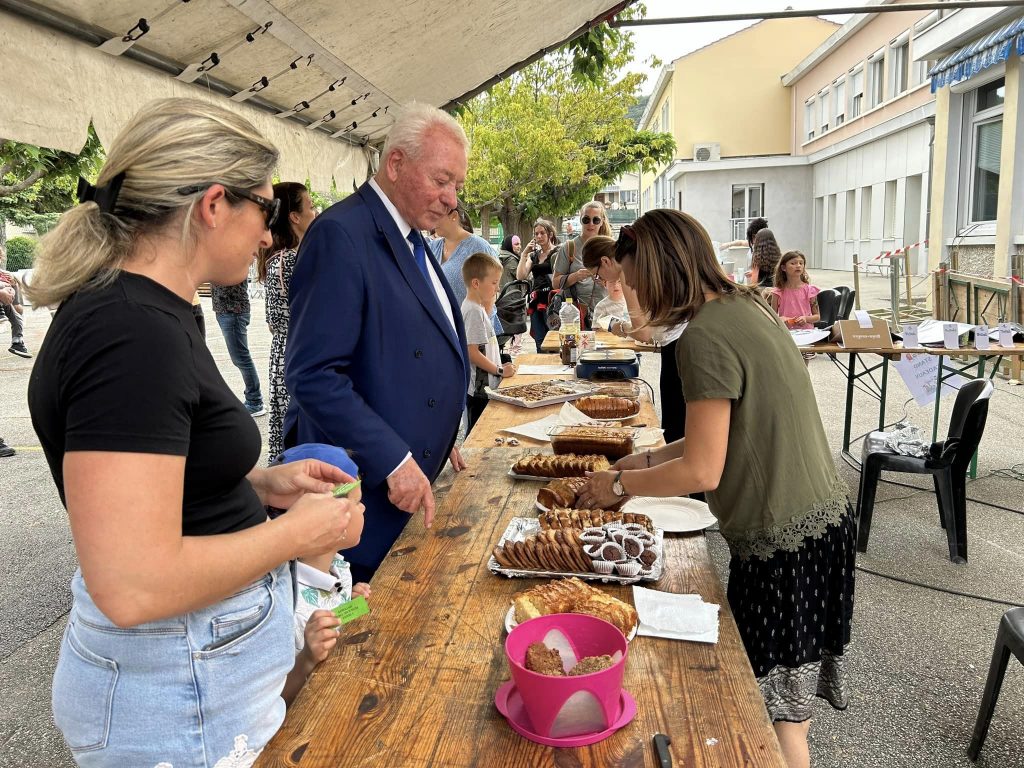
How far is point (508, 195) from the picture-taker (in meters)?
21.0

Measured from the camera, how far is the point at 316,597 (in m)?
1.85

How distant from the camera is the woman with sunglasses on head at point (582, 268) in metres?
6.97

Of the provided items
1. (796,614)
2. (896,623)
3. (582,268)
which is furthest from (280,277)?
(582,268)

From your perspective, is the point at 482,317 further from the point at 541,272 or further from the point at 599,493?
the point at 541,272

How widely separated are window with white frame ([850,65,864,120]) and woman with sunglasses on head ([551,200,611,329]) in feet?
56.3

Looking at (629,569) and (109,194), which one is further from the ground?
(109,194)

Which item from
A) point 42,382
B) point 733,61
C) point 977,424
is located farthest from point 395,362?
point 733,61

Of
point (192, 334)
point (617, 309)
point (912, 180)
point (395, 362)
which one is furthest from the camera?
point (912, 180)

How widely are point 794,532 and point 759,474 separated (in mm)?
173

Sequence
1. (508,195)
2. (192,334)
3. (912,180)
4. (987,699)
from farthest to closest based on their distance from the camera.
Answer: (508,195), (912,180), (987,699), (192,334)

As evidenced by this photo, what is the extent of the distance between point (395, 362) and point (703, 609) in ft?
3.88

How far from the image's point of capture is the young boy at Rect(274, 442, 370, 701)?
1361 millimetres

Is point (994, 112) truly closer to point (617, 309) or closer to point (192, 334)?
point (617, 309)

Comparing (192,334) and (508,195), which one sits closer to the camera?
(192,334)
